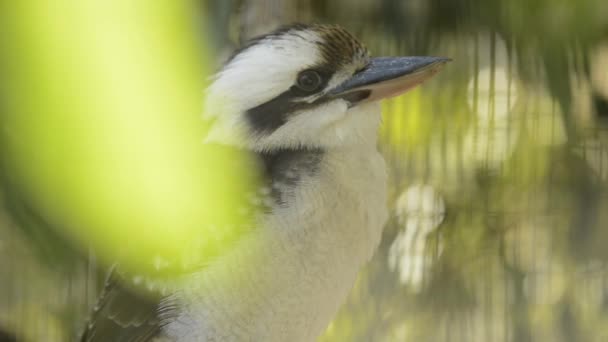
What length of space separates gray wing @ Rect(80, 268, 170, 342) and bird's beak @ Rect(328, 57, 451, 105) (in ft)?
0.88

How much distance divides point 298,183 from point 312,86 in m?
0.09

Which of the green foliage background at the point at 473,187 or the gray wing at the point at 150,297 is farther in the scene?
the green foliage background at the point at 473,187

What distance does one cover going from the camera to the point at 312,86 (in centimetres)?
77

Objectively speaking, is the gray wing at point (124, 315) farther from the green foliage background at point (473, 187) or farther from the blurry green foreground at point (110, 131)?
the green foliage background at point (473, 187)

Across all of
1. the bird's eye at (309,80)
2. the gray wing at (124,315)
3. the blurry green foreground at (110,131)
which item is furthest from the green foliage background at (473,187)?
the bird's eye at (309,80)

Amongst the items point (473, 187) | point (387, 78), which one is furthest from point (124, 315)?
point (473, 187)

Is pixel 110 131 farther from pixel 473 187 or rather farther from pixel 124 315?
pixel 473 187

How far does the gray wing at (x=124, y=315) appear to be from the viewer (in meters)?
0.82

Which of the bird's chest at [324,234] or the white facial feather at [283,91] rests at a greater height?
the white facial feather at [283,91]

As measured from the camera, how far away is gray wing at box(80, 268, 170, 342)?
82cm

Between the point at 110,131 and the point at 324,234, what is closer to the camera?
the point at 324,234

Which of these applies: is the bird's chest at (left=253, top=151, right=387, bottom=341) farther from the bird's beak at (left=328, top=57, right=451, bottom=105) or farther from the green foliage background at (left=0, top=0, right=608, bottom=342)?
the green foliage background at (left=0, top=0, right=608, bottom=342)

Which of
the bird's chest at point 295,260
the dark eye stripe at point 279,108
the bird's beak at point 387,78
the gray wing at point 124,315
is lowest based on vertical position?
the gray wing at point 124,315

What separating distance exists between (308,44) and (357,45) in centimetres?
5
